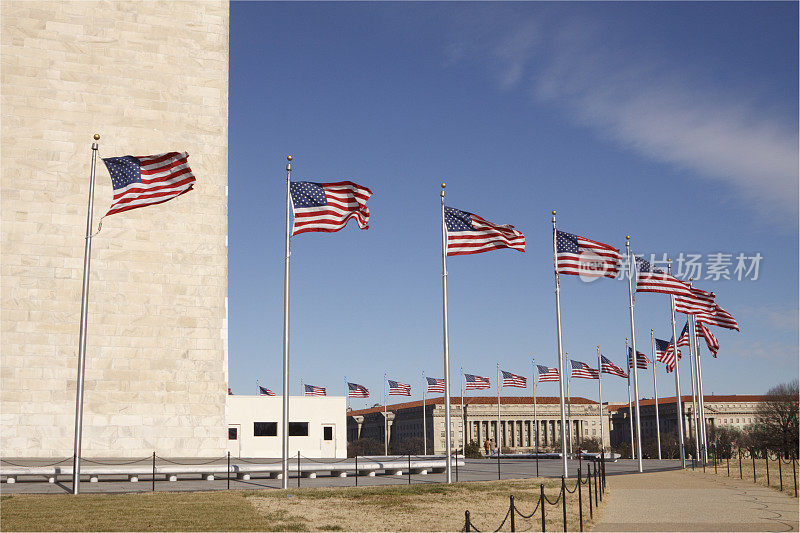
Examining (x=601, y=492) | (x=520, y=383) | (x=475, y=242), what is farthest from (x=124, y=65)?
(x=520, y=383)

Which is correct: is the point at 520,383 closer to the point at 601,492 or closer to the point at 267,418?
the point at 267,418

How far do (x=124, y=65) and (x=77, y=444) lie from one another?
77.3 ft

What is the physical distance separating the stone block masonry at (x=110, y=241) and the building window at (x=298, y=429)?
51.0 ft

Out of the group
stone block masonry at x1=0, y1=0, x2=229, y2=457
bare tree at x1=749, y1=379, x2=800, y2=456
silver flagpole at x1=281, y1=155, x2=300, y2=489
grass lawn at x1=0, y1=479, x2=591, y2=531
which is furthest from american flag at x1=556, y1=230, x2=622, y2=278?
bare tree at x1=749, y1=379, x2=800, y2=456

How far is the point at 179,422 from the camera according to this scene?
41.6 meters

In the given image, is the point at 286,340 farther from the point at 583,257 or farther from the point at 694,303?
the point at 694,303

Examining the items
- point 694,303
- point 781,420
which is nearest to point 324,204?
point 694,303

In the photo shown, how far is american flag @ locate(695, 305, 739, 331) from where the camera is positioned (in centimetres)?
4531

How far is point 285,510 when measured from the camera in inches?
945

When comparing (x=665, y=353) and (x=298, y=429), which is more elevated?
(x=665, y=353)

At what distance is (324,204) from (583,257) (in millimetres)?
12229

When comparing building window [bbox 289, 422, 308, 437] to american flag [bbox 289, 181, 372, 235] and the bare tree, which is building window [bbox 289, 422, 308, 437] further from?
the bare tree

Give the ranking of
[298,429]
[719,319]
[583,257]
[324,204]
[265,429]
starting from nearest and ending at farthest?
1. [324,204]
2. [583,257]
3. [719,319]
4. [265,429]
5. [298,429]

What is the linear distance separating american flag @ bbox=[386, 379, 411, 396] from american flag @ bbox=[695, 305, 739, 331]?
31922 millimetres
